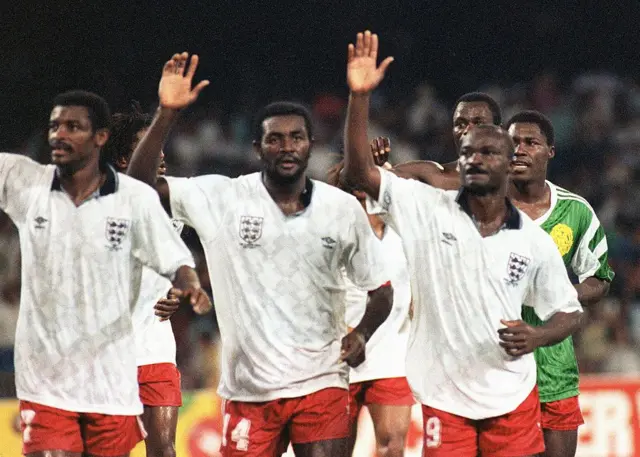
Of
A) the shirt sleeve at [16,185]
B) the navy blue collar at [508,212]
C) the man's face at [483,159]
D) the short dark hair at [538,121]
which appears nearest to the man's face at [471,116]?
the short dark hair at [538,121]

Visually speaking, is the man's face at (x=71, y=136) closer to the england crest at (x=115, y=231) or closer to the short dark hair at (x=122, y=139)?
the england crest at (x=115, y=231)

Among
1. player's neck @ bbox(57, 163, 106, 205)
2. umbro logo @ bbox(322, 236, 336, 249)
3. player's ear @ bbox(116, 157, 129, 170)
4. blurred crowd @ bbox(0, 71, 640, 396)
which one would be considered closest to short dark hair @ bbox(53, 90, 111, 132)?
player's neck @ bbox(57, 163, 106, 205)

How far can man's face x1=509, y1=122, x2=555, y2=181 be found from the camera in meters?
7.53

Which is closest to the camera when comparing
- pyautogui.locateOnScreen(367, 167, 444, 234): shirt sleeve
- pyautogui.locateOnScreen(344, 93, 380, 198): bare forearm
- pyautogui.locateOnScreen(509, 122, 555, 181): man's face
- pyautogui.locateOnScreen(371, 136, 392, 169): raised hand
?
pyautogui.locateOnScreen(344, 93, 380, 198): bare forearm

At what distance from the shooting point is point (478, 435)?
6336 mm

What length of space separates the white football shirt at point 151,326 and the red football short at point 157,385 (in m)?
0.04

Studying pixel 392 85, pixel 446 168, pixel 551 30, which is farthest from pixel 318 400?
pixel 551 30

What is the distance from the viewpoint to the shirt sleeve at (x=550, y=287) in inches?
254

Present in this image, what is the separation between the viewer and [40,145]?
14070 mm

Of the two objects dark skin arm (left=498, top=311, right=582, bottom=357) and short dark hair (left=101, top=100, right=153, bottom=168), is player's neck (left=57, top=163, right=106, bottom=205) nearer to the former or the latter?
short dark hair (left=101, top=100, right=153, bottom=168)

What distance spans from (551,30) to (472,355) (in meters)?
10.7

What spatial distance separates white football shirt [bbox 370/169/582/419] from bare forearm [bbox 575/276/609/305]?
1.14m

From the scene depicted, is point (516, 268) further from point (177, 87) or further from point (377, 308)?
point (177, 87)

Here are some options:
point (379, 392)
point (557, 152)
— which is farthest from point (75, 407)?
point (557, 152)
